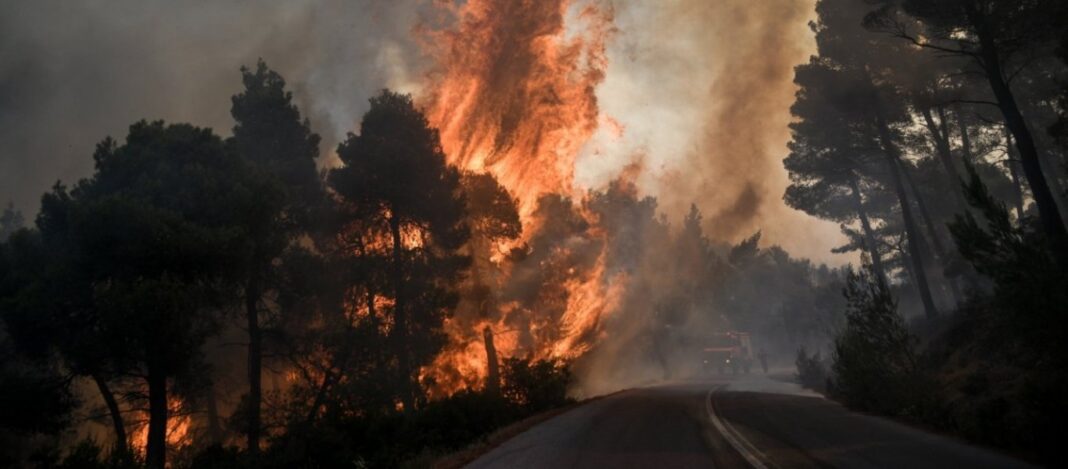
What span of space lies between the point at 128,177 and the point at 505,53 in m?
19.4

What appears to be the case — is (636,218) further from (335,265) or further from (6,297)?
(6,297)

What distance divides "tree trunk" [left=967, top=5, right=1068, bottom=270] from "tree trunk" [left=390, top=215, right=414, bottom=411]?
2463 cm

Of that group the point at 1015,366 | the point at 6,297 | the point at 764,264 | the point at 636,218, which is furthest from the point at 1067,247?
the point at 764,264

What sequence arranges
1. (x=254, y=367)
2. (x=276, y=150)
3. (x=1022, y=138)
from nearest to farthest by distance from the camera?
(x=1022, y=138)
(x=254, y=367)
(x=276, y=150)

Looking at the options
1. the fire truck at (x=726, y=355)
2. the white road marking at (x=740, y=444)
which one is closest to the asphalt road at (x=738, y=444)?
the white road marking at (x=740, y=444)

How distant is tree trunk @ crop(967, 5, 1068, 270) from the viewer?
60.4 ft

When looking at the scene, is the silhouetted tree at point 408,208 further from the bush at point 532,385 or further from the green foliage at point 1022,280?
the green foliage at point 1022,280

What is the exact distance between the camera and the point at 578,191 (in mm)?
37969

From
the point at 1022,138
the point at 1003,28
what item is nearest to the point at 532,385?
the point at 1022,138

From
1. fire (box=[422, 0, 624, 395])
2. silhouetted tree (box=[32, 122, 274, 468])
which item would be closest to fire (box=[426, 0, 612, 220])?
fire (box=[422, 0, 624, 395])

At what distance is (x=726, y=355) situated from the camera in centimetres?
8981

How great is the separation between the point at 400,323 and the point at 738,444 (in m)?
20.7

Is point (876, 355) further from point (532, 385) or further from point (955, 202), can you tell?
point (955, 202)

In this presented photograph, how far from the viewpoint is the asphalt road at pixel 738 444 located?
10.4m
